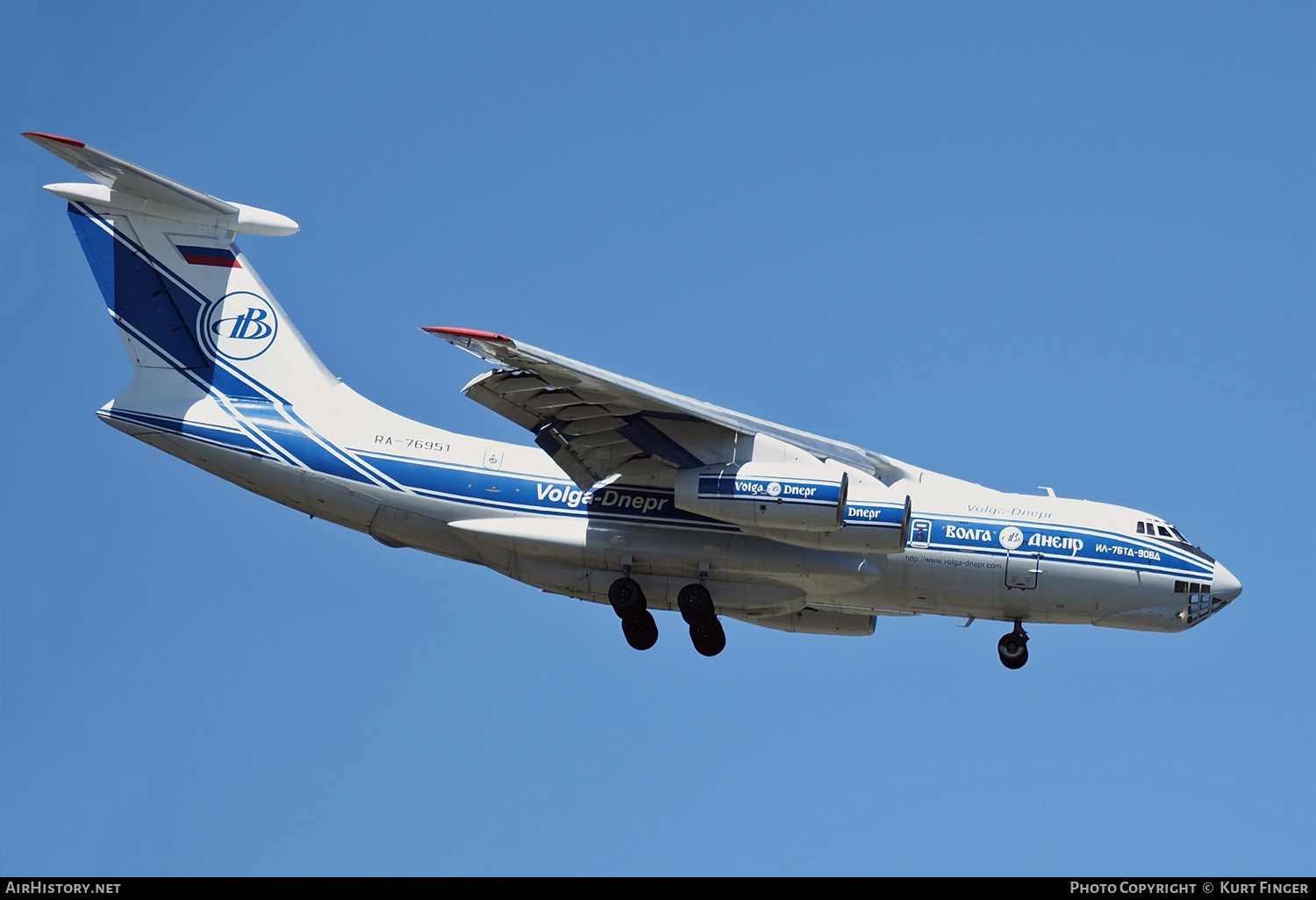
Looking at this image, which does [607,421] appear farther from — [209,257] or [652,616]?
[209,257]

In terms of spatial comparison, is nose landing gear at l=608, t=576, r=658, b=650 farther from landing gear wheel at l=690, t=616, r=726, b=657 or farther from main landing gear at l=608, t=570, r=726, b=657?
landing gear wheel at l=690, t=616, r=726, b=657

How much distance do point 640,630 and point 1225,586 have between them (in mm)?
5329

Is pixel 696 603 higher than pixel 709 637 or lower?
higher

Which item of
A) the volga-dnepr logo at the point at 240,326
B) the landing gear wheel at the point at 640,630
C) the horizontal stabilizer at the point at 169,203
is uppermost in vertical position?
the horizontal stabilizer at the point at 169,203

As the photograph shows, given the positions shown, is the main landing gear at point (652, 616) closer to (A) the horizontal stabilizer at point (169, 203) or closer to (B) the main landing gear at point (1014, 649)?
(B) the main landing gear at point (1014, 649)

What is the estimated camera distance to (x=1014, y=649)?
14859 millimetres

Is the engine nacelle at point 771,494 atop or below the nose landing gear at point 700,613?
atop

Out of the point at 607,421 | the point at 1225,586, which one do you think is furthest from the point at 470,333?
the point at 1225,586

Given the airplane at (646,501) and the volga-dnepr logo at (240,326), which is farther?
the volga-dnepr logo at (240,326)

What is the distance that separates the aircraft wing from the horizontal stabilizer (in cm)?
378

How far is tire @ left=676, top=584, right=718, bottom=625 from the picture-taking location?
586 inches

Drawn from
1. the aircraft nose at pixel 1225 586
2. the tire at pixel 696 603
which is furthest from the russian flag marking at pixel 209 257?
the aircraft nose at pixel 1225 586

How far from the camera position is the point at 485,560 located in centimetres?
1543

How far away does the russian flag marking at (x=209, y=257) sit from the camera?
16.5 m
